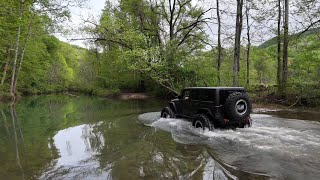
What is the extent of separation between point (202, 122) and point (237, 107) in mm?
1299

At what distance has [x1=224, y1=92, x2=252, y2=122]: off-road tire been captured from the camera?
9.21 metres

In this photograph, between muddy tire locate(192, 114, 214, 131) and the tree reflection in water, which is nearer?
the tree reflection in water

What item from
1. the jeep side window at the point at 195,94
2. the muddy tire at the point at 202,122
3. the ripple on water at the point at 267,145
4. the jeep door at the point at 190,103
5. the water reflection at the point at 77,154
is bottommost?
the water reflection at the point at 77,154

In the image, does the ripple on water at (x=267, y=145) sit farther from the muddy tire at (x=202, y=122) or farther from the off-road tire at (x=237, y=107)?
the off-road tire at (x=237, y=107)

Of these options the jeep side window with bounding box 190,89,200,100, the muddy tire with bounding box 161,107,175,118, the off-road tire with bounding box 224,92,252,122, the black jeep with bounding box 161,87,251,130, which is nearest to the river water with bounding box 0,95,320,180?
the black jeep with bounding box 161,87,251,130

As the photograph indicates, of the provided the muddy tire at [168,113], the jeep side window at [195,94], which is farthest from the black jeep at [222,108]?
the muddy tire at [168,113]

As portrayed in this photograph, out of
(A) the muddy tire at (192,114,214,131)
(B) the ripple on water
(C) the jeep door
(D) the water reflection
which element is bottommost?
(D) the water reflection

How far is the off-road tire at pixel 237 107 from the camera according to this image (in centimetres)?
921

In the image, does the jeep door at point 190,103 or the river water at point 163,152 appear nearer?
the river water at point 163,152

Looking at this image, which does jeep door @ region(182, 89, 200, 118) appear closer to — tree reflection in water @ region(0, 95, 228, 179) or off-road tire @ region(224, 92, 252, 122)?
off-road tire @ region(224, 92, 252, 122)

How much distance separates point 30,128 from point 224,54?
20.9m

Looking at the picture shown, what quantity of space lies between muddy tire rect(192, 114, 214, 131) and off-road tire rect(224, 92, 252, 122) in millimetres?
693

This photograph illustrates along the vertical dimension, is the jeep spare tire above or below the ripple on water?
above

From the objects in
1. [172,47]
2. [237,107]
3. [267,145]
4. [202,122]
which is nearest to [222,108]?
[237,107]
